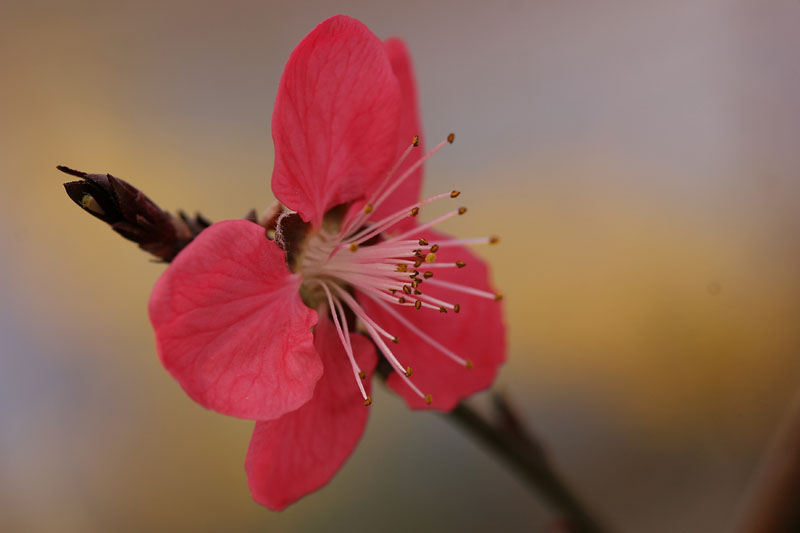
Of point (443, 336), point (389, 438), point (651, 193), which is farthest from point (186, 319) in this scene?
point (651, 193)

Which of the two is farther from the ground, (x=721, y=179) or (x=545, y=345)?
(x=721, y=179)

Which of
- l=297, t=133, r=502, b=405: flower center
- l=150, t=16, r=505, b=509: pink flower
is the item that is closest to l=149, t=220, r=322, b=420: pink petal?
l=150, t=16, r=505, b=509: pink flower

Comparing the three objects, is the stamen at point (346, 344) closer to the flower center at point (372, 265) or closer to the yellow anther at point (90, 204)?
the flower center at point (372, 265)

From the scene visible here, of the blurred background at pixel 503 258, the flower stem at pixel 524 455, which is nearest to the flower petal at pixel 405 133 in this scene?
the flower stem at pixel 524 455

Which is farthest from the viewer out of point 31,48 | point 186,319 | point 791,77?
point 31,48

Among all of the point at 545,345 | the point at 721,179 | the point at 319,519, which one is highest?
the point at 721,179

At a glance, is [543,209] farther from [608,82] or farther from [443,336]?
[443,336]

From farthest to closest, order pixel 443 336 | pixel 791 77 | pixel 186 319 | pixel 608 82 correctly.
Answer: pixel 608 82, pixel 791 77, pixel 443 336, pixel 186 319
